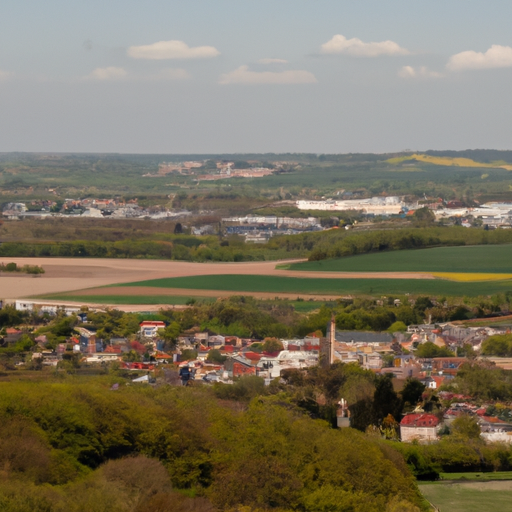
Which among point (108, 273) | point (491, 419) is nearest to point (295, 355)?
point (491, 419)

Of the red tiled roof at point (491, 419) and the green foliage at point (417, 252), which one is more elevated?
the red tiled roof at point (491, 419)

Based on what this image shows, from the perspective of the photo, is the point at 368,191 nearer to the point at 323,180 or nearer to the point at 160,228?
the point at 323,180

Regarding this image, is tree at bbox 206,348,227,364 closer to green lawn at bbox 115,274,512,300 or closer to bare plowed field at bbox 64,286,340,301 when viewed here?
bare plowed field at bbox 64,286,340,301

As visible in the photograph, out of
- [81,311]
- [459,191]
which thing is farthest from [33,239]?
[459,191]

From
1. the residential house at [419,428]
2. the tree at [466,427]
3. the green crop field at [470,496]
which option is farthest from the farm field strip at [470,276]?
the green crop field at [470,496]

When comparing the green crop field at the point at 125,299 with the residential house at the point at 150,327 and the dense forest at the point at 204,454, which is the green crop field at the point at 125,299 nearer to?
the residential house at the point at 150,327

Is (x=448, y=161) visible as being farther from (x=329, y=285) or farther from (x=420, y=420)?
(x=420, y=420)
